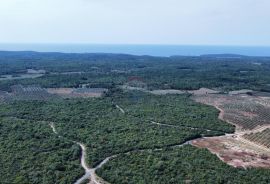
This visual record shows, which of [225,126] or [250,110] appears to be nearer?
[225,126]

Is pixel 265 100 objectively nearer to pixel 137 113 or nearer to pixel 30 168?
pixel 137 113

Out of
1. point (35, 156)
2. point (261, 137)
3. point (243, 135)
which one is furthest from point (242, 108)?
point (35, 156)

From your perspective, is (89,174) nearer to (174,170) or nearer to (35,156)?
(35,156)

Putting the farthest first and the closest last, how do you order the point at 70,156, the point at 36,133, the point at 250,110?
the point at 250,110 → the point at 36,133 → the point at 70,156

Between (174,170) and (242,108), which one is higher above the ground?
(174,170)

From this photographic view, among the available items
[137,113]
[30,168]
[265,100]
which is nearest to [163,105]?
[137,113]

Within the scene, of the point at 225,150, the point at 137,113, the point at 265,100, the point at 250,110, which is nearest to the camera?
the point at 225,150

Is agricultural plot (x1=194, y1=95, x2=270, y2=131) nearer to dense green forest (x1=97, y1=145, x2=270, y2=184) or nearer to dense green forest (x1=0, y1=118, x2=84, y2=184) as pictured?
dense green forest (x1=97, y1=145, x2=270, y2=184)
